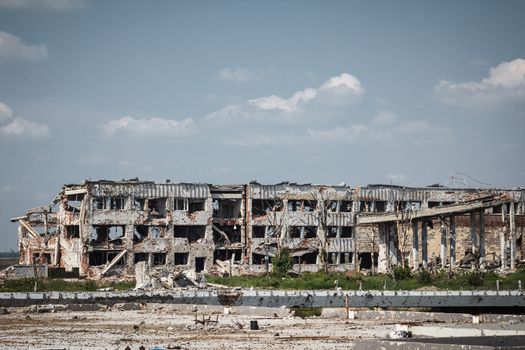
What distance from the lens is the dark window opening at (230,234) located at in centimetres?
5969

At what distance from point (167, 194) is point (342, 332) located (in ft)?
119

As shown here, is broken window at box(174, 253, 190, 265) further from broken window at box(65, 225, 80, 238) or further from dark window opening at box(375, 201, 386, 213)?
dark window opening at box(375, 201, 386, 213)

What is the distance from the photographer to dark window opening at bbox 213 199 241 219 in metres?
60.3

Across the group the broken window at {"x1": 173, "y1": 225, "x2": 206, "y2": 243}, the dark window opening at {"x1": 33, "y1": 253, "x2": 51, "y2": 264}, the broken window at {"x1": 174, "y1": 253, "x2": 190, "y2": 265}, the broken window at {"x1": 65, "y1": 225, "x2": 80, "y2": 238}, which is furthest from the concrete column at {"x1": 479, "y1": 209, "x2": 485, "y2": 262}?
the dark window opening at {"x1": 33, "y1": 253, "x2": 51, "y2": 264}

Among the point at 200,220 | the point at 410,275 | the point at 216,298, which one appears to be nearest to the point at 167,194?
the point at 200,220

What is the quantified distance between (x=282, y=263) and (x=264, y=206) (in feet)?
22.7

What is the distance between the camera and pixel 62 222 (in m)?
57.1

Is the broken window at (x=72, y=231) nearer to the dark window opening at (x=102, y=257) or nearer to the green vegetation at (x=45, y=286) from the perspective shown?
the dark window opening at (x=102, y=257)

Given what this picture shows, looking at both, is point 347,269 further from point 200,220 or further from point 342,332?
point 342,332

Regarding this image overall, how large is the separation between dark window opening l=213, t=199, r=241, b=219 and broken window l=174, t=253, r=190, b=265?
3.52 meters

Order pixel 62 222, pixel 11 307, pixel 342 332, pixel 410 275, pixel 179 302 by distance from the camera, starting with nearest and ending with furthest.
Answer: pixel 342 332, pixel 11 307, pixel 179 302, pixel 410 275, pixel 62 222

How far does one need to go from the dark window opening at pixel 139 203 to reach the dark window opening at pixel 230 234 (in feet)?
17.0

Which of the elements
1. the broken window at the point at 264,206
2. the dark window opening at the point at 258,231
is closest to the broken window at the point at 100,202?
the broken window at the point at 264,206

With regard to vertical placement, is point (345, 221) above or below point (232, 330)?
above
